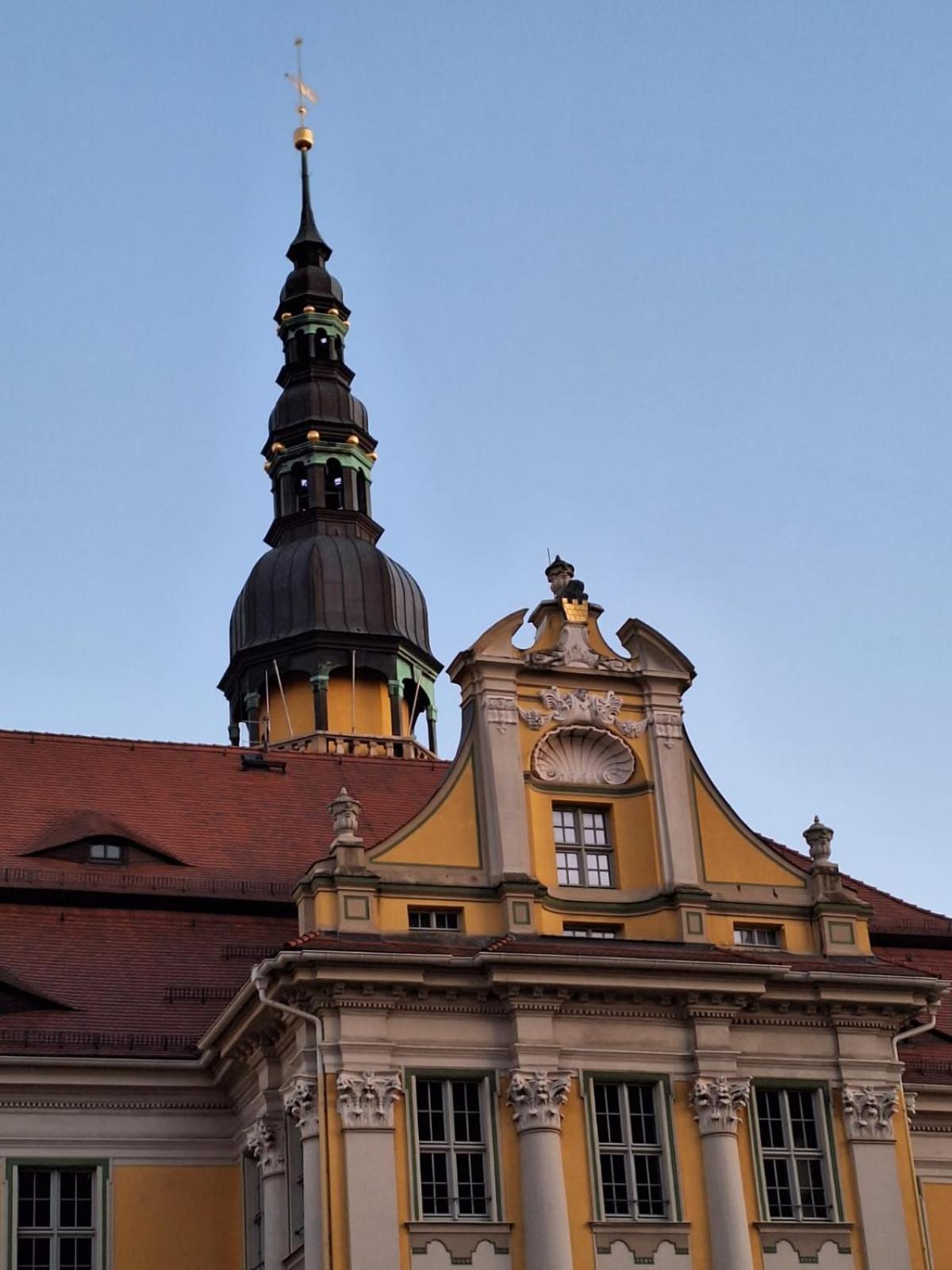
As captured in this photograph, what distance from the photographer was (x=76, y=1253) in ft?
112

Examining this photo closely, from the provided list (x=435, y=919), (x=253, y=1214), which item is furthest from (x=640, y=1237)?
(x=253, y=1214)

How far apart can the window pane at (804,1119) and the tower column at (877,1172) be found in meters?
0.50

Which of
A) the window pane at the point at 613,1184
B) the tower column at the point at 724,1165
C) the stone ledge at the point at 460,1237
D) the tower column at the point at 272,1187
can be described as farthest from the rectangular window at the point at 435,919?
the stone ledge at the point at 460,1237

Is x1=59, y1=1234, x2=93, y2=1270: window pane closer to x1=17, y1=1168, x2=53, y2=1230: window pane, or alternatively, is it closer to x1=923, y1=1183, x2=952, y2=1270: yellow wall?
x1=17, y1=1168, x2=53, y2=1230: window pane

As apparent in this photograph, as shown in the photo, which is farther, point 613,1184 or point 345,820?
point 345,820

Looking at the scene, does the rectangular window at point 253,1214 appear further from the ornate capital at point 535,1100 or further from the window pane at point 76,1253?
the ornate capital at point 535,1100

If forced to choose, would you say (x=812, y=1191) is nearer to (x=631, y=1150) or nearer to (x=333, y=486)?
(x=631, y=1150)

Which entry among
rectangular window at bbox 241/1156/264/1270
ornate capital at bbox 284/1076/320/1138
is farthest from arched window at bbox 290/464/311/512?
ornate capital at bbox 284/1076/320/1138

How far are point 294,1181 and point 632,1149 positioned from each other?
16.6ft

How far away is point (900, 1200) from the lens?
3384 centimetres

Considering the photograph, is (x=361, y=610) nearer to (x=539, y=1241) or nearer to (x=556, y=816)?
(x=556, y=816)

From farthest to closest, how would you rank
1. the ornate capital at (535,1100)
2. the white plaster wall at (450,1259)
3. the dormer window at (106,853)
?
the dormer window at (106,853)
the ornate capital at (535,1100)
the white plaster wall at (450,1259)

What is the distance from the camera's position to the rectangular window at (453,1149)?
105 ft

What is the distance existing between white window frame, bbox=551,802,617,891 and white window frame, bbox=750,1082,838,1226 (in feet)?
13.5
